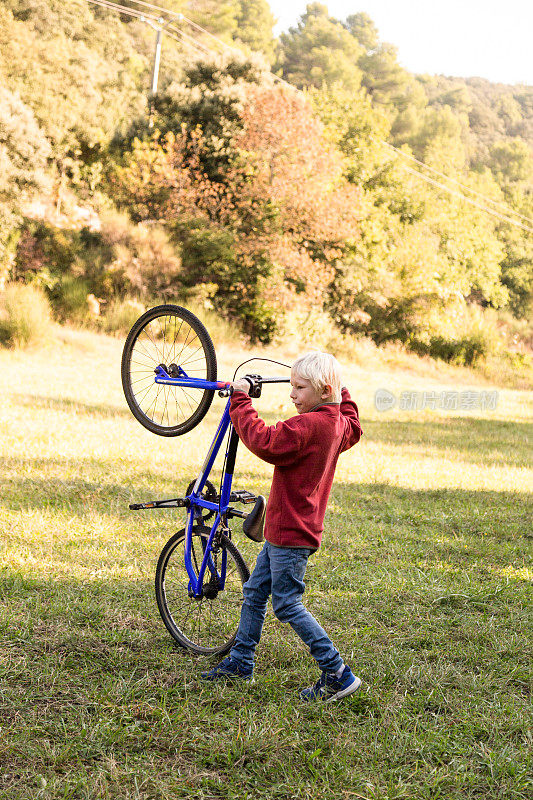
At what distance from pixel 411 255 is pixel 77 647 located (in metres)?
19.6

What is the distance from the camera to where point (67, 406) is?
899 centimetres

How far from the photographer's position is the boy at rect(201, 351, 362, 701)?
2.87m

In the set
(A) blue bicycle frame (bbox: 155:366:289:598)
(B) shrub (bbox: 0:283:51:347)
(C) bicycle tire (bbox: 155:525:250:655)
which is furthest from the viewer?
(B) shrub (bbox: 0:283:51:347)

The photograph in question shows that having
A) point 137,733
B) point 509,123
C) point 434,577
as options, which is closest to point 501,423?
point 434,577

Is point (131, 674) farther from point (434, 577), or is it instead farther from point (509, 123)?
point (509, 123)

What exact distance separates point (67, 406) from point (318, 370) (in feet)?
21.8

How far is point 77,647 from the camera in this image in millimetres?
3436

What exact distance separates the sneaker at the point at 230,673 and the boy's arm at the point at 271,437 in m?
0.98

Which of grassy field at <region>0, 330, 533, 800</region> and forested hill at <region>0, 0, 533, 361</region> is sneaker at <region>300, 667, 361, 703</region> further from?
forested hill at <region>0, 0, 533, 361</region>

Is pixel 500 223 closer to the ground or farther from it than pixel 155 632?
farther from it

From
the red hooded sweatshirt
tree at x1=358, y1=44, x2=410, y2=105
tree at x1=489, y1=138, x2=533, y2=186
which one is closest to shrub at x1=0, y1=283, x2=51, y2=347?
the red hooded sweatshirt

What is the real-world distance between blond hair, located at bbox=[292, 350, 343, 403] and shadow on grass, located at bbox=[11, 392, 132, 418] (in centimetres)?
614

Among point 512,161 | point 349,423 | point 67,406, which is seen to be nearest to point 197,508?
point 349,423

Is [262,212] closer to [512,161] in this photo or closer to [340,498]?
[340,498]
